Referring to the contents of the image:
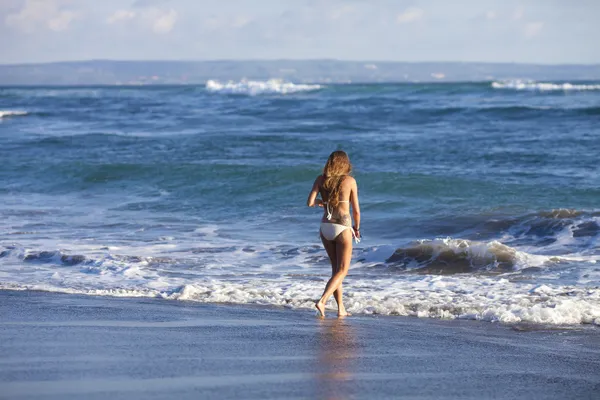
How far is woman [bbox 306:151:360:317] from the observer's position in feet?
24.3

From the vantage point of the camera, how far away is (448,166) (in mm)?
21797

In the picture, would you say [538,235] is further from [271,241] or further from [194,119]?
[194,119]

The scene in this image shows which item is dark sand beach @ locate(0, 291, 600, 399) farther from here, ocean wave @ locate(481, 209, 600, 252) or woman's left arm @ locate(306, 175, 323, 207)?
ocean wave @ locate(481, 209, 600, 252)

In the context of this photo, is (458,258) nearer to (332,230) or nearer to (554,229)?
(554,229)

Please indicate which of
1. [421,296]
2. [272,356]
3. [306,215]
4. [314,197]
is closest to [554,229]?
[306,215]

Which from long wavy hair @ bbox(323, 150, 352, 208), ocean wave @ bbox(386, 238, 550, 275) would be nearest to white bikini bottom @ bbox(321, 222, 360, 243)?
long wavy hair @ bbox(323, 150, 352, 208)

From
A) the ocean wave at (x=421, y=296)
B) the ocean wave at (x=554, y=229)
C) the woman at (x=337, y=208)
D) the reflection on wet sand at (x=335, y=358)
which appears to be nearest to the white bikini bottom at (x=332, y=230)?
the woman at (x=337, y=208)

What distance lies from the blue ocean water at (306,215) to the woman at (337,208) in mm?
805

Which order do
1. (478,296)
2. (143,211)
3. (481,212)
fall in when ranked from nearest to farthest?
(478,296) → (481,212) → (143,211)

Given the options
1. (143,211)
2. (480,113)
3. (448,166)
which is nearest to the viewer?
(143,211)

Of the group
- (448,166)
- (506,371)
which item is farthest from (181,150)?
(506,371)

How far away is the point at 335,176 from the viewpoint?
741cm

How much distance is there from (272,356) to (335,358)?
0.42 metres

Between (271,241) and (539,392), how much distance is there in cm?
815
